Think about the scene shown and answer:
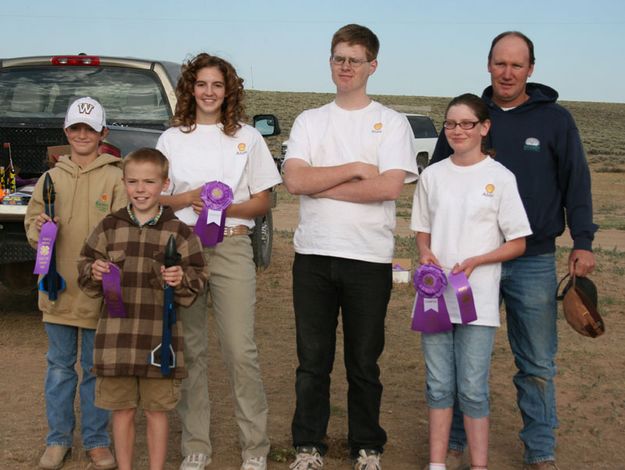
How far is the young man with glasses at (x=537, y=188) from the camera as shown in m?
4.42

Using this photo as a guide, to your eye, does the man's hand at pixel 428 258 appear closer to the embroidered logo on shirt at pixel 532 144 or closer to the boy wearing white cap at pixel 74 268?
the embroidered logo on shirt at pixel 532 144

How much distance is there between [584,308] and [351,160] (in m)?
1.27

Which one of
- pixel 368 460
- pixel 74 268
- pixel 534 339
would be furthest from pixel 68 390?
pixel 534 339

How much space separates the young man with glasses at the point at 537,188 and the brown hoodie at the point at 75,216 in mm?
1825

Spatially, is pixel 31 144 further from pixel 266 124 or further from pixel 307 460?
pixel 307 460

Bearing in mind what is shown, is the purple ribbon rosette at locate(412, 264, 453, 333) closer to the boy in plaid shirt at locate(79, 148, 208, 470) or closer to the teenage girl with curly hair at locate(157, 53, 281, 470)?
the teenage girl with curly hair at locate(157, 53, 281, 470)

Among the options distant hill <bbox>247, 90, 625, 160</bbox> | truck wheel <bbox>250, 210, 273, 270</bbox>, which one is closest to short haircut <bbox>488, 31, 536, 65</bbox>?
truck wheel <bbox>250, 210, 273, 270</bbox>

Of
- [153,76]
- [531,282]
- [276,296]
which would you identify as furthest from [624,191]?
[531,282]

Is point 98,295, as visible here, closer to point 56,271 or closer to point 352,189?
point 56,271

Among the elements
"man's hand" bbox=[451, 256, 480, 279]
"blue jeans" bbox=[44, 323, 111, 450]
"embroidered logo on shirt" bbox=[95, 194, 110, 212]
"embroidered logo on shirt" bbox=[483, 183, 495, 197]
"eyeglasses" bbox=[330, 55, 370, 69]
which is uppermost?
"eyeglasses" bbox=[330, 55, 370, 69]

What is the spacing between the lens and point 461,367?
14.1 ft

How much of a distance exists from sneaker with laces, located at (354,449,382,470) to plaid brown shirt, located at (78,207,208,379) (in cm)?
110

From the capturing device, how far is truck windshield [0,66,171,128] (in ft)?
23.9

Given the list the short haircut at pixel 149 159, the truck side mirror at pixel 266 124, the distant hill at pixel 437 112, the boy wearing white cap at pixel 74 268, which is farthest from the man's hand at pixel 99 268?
the distant hill at pixel 437 112
